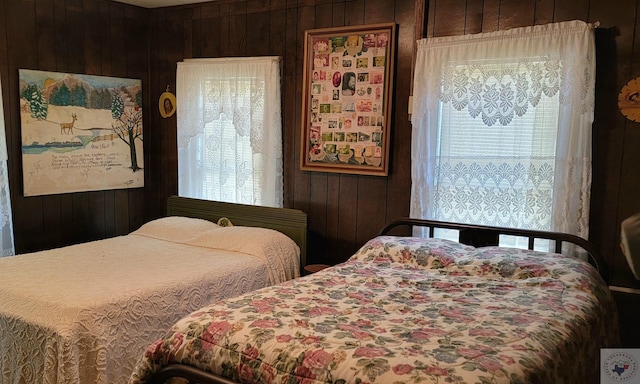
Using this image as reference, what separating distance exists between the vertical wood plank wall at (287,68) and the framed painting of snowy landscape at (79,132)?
0.26ft

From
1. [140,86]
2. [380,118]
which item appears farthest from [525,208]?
[140,86]

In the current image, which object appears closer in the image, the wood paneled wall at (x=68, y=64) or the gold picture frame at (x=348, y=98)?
the gold picture frame at (x=348, y=98)

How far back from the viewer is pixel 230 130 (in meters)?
4.21

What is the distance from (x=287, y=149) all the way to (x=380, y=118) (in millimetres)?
806

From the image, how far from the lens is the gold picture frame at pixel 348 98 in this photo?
11.5 feet

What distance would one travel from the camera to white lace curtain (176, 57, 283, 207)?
13.1ft

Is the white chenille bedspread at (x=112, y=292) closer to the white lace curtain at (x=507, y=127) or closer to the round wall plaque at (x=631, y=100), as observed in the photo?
the white lace curtain at (x=507, y=127)

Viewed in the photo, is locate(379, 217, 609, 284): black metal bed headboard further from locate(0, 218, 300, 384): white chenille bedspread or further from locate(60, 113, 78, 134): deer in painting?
locate(60, 113, 78, 134): deer in painting

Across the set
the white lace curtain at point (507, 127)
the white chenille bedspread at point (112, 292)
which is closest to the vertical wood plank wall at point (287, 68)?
the white lace curtain at point (507, 127)

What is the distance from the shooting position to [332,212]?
382 centimetres

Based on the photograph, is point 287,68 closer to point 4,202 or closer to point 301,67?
point 301,67

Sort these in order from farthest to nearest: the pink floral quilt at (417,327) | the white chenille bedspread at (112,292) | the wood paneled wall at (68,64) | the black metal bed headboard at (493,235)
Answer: the wood paneled wall at (68,64), the black metal bed headboard at (493,235), the white chenille bedspread at (112,292), the pink floral quilt at (417,327)

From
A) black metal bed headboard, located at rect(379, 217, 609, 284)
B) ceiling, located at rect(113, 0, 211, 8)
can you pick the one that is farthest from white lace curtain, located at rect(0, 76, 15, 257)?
black metal bed headboard, located at rect(379, 217, 609, 284)

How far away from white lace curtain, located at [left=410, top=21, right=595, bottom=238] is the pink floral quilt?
1.30 ft
